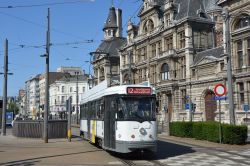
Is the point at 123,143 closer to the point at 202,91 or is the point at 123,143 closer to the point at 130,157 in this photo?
the point at 130,157

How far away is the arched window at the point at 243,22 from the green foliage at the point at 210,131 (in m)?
19.7

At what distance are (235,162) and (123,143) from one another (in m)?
→ 4.36

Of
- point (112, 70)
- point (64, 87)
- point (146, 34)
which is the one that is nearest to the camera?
point (146, 34)

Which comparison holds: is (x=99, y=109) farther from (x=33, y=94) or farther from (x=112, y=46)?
Answer: (x=33, y=94)

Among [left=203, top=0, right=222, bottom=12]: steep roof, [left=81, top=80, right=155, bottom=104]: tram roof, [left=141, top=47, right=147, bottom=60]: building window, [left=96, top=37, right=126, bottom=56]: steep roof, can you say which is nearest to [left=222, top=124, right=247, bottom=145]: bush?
[left=81, top=80, right=155, bottom=104]: tram roof

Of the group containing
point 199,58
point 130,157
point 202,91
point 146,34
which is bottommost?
point 130,157

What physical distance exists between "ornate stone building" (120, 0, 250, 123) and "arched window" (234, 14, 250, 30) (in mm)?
117

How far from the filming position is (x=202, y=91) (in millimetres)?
53688

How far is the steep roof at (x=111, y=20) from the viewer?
324 feet

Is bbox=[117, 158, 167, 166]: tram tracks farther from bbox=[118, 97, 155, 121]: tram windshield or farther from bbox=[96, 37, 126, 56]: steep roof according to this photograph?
bbox=[96, 37, 126, 56]: steep roof

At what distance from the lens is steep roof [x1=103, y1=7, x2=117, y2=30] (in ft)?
324

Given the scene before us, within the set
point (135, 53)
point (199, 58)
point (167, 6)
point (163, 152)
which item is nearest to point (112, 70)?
point (135, 53)

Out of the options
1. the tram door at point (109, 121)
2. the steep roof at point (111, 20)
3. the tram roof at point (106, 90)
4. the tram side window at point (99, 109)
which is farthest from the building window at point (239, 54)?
the steep roof at point (111, 20)

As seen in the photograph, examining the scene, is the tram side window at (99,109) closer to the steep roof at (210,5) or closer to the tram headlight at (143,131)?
the tram headlight at (143,131)
